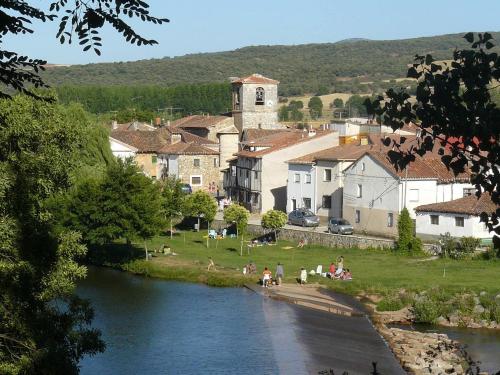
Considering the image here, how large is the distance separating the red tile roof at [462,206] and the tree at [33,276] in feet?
74.7

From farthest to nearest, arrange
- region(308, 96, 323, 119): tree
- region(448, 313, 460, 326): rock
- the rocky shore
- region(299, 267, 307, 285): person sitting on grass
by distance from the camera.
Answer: region(308, 96, 323, 119): tree, region(299, 267, 307, 285): person sitting on grass, region(448, 313, 460, 326): rock, the rocky shore

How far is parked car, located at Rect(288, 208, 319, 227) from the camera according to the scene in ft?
189

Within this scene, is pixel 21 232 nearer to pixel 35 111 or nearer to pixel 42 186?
pixel 42 186

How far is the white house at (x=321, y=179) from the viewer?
195 feet

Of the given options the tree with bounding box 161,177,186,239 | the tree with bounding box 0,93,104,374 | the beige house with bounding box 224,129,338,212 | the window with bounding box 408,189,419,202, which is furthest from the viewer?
the beige house with bounding box 224,129,338,212

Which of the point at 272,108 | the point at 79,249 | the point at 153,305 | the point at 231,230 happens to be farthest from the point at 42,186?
the point at 272,108

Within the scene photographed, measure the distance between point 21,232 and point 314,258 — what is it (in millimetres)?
25022

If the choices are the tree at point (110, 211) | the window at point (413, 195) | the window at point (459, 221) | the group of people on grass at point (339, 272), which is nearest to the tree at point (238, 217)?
the tree at point (110, 211)

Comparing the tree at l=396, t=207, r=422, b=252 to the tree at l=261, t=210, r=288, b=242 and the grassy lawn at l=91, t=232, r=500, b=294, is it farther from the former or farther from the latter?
the tree at l=261, t=210, r=288, b=242

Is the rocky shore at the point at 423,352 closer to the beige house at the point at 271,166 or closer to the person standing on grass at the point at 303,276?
the person standing on grass at the point at 303,276

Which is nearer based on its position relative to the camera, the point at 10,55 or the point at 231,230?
the point at 10,55

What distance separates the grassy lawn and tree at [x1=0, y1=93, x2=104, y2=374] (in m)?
14.9

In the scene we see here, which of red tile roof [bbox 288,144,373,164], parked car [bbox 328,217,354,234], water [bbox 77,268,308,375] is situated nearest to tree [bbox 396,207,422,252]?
parked car [bbox 328,217,354,234]

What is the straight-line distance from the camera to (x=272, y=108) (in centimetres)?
8606
